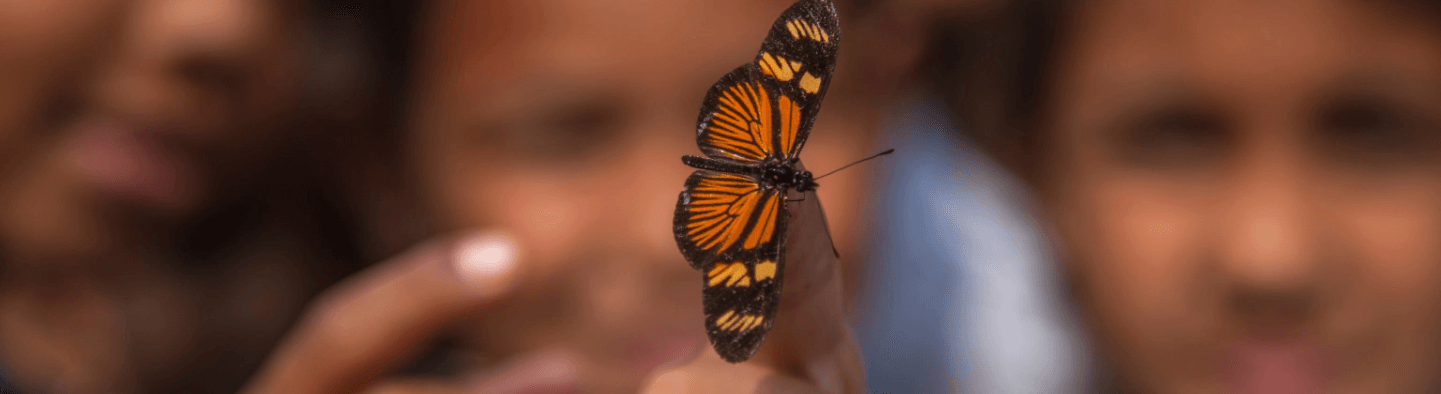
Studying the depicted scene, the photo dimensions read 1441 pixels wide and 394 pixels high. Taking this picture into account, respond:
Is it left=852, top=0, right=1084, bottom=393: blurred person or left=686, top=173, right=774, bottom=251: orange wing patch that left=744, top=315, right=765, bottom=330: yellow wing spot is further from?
left=852, top=0, right=1084, bottom=393: blurred person

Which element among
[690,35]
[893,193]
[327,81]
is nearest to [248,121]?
[327,81]

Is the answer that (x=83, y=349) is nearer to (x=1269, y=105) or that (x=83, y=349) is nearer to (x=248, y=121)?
(x=248, y=121)

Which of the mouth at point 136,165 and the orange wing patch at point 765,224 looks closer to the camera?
the orange wing patch at point 765,224

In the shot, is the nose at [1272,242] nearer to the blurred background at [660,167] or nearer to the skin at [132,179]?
the blurred background at [660,167]

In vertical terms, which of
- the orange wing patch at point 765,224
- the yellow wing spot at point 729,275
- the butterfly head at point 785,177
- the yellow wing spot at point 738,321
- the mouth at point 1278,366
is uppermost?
the butterfly head at point 785,177

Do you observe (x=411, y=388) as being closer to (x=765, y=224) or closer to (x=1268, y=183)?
(x=765, y=224)

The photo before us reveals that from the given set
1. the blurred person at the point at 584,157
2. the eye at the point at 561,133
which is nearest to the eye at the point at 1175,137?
the blurred person at the point at 584,157

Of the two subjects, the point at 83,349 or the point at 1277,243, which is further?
the point at 83,349
